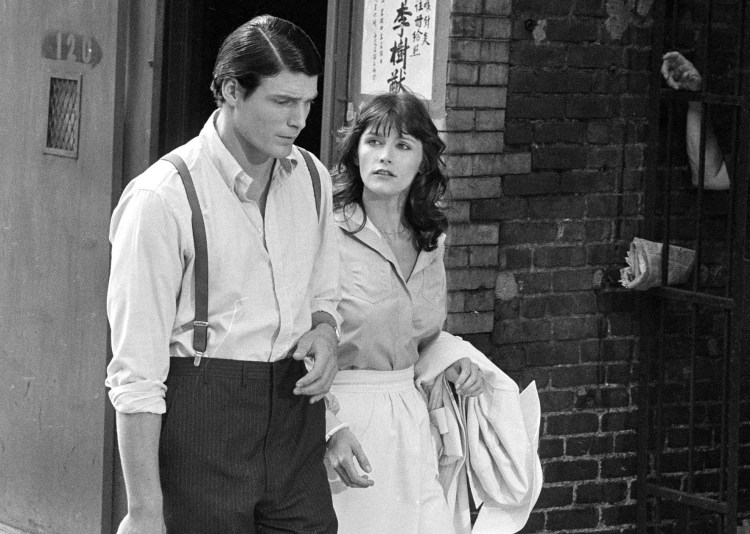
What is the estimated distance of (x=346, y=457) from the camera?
361cm

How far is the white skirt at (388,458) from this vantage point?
13.2ft

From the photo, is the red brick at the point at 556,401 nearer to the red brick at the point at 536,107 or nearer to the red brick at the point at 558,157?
the red brick at the point at 558,157

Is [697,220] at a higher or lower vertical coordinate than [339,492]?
higher

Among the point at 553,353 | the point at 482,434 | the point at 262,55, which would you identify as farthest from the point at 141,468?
the point at 553,353

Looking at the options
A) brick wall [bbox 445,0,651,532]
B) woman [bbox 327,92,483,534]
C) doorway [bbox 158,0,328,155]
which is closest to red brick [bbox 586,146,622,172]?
brick wall [bbox 445,0,651,532]

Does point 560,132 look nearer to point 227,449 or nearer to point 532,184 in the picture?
point 532,184

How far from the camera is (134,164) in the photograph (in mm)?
5836

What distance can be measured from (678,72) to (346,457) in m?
2.36

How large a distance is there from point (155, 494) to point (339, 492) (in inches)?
39.0

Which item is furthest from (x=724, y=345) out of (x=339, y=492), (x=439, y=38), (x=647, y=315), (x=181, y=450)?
(x=181, y=450)

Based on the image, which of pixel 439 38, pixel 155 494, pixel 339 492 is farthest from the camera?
pixel 439 38

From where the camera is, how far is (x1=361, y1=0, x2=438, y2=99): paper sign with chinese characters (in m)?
4.93

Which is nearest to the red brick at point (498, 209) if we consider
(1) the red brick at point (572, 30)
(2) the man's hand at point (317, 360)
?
(1) the red brick at point (572, 30)

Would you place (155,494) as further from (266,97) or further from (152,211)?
(266,97)
